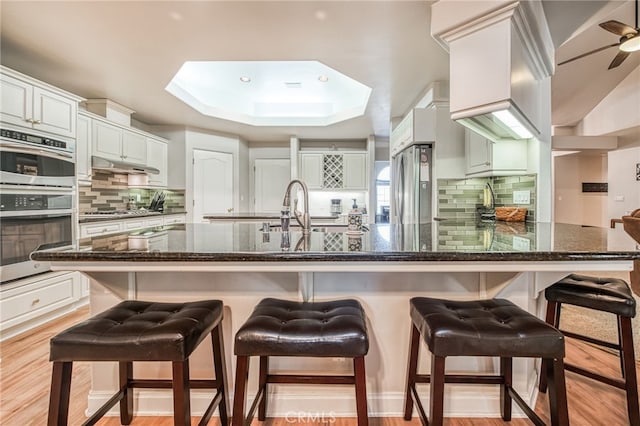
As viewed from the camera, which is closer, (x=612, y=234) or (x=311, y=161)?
(x=612, y=234)

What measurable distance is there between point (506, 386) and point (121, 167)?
4543 millimetres

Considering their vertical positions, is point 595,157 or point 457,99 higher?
point 595,157

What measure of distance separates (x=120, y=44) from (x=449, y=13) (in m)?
2.65

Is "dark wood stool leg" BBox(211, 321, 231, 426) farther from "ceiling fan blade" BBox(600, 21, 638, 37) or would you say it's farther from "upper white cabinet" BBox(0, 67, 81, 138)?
"ceiling fan blade" BBox(600, 21, 638, 37)

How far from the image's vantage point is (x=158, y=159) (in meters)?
5.08

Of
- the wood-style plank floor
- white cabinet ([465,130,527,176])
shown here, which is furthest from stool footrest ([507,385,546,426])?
white cabinet ([465,130,527,176])

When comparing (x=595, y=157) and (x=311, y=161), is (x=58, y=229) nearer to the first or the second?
(x=311, y=161)

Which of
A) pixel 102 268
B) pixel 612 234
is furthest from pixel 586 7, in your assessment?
pixel 102 268

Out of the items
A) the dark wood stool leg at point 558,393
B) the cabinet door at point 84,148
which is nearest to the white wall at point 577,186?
the dark wood stool leg at point 558,393

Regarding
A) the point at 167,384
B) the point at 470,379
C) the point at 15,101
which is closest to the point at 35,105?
the point at 15,101

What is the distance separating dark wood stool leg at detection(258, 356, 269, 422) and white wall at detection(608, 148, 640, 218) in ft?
25.1

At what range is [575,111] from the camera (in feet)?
21.4

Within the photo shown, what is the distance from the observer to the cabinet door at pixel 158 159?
487 centimetres

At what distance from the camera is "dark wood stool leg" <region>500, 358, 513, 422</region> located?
1.47 m
